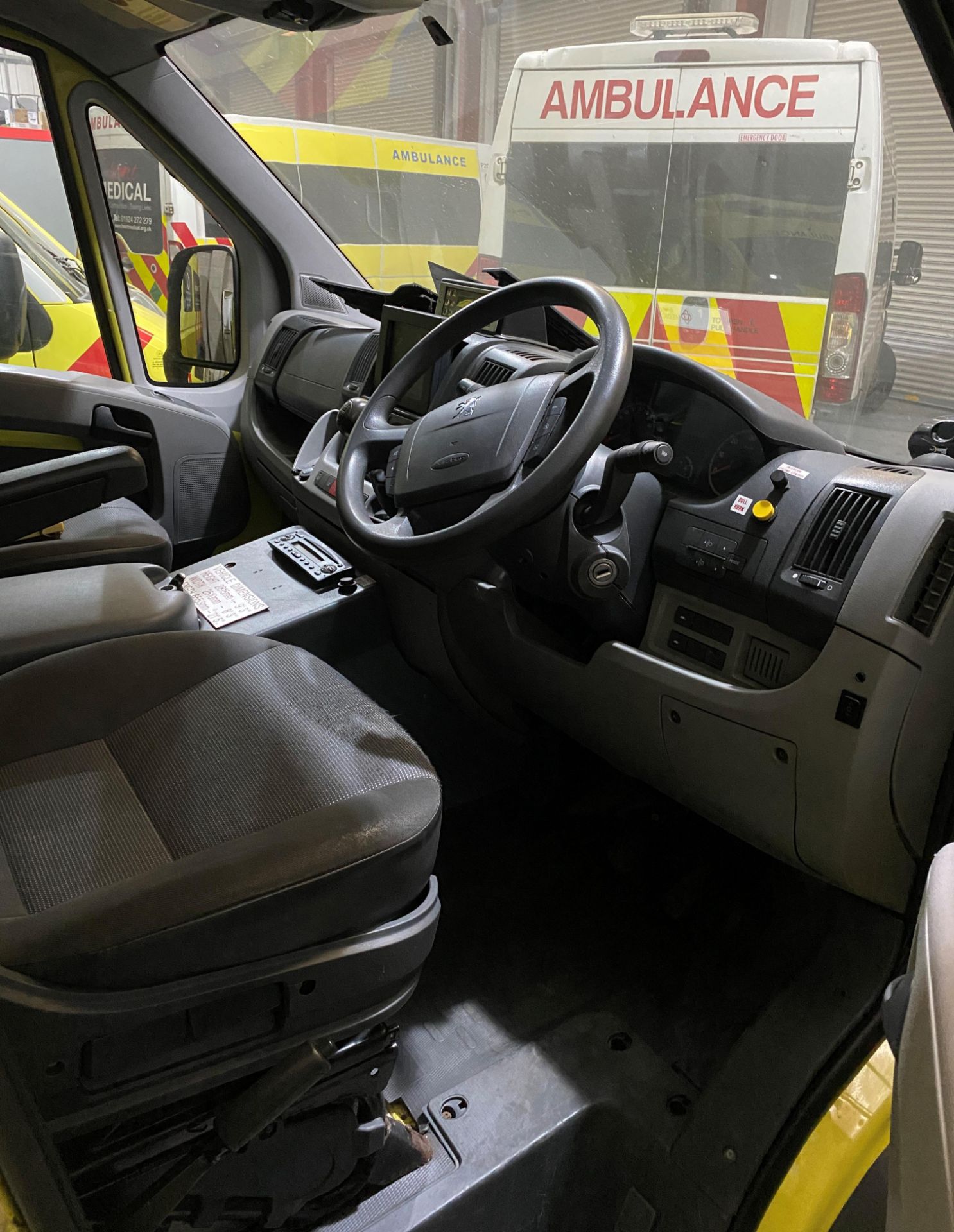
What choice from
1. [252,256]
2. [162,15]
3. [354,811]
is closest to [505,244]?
[252,256]

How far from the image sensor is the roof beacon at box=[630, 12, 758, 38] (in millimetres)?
2340

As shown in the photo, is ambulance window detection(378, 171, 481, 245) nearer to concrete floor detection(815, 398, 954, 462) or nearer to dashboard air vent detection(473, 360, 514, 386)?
concrete floor detection(815, 398, 954, 462)

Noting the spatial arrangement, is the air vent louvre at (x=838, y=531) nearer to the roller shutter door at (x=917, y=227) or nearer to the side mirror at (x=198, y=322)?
the roller shutter door at (x=917, y=227)

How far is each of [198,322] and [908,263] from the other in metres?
1.91

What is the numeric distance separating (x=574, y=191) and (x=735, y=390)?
1928 millimetres

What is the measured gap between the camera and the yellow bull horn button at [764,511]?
120 cm

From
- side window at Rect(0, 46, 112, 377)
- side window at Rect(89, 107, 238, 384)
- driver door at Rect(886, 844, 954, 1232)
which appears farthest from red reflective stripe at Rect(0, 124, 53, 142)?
driver door at Rect(886, 844, 954, 1232)

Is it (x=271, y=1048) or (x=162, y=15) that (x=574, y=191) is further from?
(x=271, y=1048)

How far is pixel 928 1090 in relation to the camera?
1.82 ft

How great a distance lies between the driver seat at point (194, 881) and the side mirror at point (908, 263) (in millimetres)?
1457

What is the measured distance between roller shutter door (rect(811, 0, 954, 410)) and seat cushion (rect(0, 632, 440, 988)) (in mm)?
1186

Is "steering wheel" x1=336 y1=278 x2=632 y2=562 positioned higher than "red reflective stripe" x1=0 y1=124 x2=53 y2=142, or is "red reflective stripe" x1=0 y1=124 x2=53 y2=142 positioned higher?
"red reflective stripe" x1=0 y1=124 x2=53 y2=142

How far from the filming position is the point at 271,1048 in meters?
0.95

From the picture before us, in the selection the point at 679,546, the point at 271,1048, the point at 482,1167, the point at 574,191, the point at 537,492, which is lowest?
the point at 482,1167
